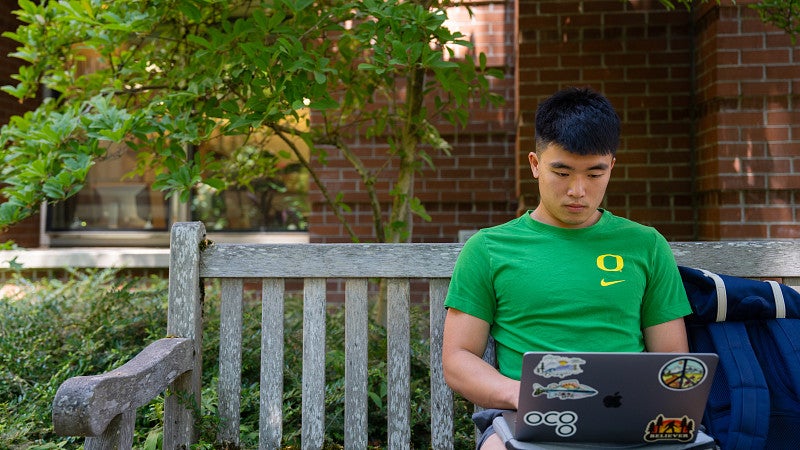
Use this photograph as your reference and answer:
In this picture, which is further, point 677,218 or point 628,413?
point 677,218

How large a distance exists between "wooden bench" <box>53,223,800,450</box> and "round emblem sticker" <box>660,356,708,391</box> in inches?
30.3

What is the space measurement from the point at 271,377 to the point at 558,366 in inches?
42.2

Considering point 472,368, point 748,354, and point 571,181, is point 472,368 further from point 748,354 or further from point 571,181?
point 748,354

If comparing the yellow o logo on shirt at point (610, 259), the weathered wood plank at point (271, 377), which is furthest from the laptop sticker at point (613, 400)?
the weathered wood plank at point (271, 377)

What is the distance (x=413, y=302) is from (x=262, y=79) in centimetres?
285

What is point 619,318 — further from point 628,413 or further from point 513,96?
point 513,96

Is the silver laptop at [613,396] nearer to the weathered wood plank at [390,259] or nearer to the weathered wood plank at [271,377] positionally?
the weathered wood plank at [390,259]

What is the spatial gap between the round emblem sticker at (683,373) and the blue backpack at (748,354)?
0.43 m

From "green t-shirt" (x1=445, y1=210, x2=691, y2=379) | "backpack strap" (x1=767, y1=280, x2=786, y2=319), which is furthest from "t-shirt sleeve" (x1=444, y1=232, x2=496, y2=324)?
"backpack strap" (x1=767, y1=280, x2=786, y2=319)

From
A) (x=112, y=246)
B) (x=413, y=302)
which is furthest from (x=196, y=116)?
(x=112, y=246)

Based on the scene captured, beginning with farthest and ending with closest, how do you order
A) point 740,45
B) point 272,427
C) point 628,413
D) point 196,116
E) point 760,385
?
point 740,45, point 196,116, point 272,427, point 760,385, point 628,413

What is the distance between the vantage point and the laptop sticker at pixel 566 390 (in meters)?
1.40

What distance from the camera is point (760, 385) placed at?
5.70 ft

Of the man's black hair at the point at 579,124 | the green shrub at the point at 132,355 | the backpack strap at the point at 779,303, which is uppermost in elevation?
the man's black hair at the point at 579,124
